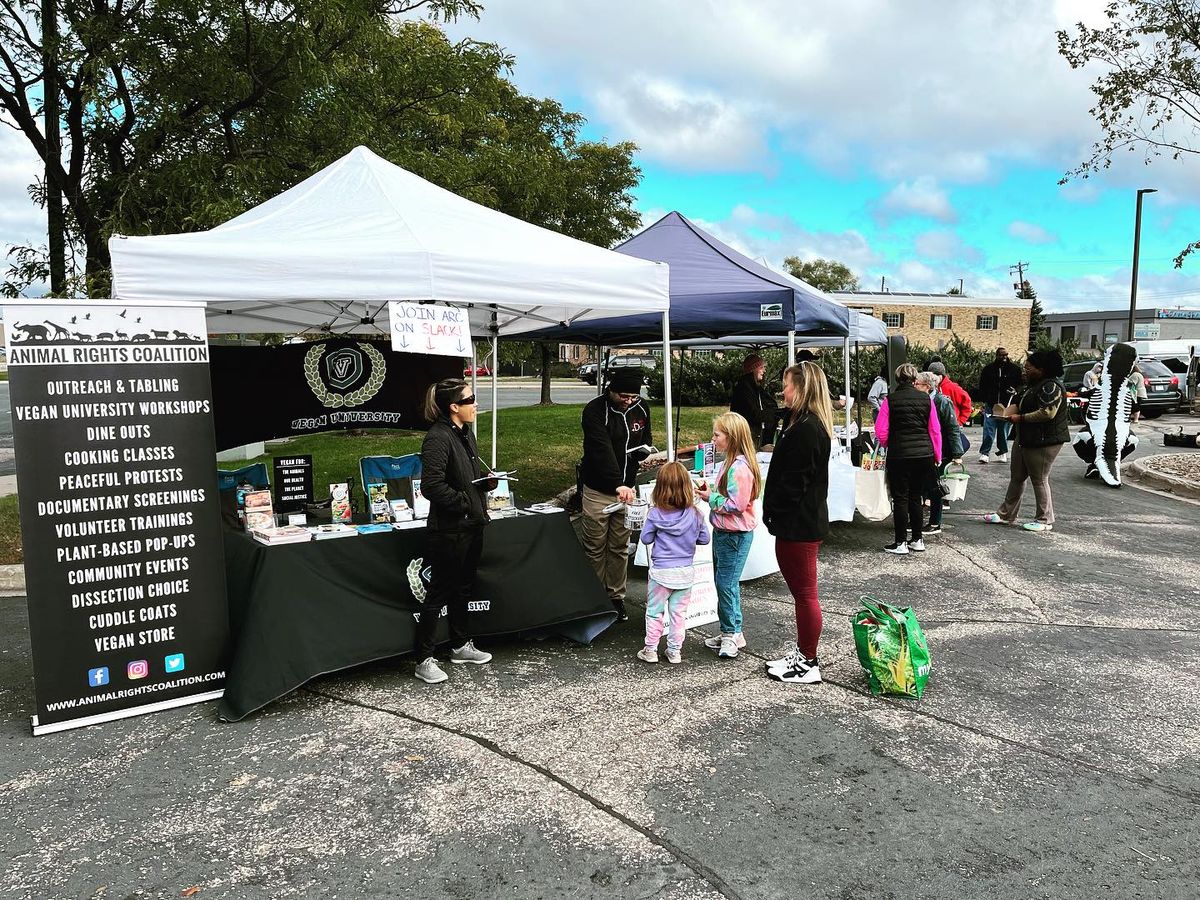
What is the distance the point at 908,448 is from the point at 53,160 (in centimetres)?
927

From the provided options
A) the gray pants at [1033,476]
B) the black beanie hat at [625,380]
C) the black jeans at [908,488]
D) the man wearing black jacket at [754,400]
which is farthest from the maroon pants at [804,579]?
the gray pants at [1033,476]

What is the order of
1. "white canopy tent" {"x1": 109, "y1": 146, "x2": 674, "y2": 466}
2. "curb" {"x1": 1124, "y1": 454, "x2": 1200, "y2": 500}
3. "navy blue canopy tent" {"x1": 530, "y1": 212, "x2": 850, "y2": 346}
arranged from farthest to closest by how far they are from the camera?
"curb" {"x1": 1124, "y1": 454, "x2": 1200, "y2": 500}
"navy blue canopy tent" {"x1": 530, "y1": 212, "x2": 850, "y2": 346}
"white canopy tent" {"x1": 109, "y1": 146, "x2": 674, "y2": 466}

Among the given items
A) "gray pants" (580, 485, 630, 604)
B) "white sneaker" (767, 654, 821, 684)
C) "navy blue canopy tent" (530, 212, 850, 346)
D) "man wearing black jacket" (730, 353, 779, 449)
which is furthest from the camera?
"man wearing black jacket" (730, 353, 779, 449)

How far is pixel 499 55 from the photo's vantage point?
479 inches

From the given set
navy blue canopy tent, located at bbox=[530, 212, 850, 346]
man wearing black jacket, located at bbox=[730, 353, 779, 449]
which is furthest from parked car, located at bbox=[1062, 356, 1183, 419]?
navy blue canopy tent, located at bbox=[530, 212, 850, 346]

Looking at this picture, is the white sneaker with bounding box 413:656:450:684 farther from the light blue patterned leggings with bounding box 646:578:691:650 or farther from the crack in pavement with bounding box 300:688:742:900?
the light blue patterned leggings with bounding box 646:578:691:650

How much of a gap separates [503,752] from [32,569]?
7.89ft

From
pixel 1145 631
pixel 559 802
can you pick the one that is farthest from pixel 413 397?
pixel 1145 631

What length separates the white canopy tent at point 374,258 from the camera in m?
4.33

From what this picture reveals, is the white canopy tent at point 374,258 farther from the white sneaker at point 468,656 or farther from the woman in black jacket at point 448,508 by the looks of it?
the white sneaker at point 468,656

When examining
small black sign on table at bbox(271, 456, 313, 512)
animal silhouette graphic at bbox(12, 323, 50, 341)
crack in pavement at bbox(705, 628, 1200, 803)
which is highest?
animal silhouette graphic at bbox(12, 323, 50, 341)

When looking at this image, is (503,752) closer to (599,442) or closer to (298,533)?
(298,533)

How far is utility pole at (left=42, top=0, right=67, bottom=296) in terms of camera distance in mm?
8289

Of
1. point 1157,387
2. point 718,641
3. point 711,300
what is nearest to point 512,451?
point 711,300
